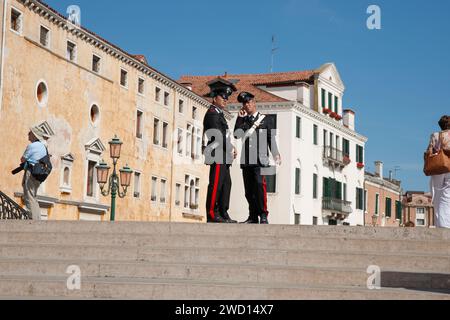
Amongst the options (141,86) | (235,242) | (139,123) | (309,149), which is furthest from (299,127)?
(235,242)

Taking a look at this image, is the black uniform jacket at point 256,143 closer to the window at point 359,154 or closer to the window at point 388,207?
the window at point 359,154

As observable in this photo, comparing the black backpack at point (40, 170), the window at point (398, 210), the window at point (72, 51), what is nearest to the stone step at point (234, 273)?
the black backpack at point (40, 170)

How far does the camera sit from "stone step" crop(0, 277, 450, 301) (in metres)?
7.82

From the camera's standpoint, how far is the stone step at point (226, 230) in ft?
34.3

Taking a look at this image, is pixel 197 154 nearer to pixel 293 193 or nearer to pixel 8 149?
pixel 293 193

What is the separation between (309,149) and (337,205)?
5.67 metres

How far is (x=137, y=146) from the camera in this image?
3778cm

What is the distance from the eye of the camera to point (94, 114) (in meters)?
33.7

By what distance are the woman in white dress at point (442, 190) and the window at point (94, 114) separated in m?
23.7

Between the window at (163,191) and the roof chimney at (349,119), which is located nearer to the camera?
the window at (163,191)

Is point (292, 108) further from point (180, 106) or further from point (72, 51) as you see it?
point (72, 51)

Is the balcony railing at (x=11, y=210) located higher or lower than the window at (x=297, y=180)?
lower

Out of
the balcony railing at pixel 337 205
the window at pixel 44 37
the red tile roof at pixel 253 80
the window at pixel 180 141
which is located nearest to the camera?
the window at pixel 44 37

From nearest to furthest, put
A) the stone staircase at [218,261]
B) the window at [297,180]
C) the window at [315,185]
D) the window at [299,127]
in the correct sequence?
the stone staircase at [218,261] < the window at [297,180] < the window at [299,127] < the window at [315,185]
